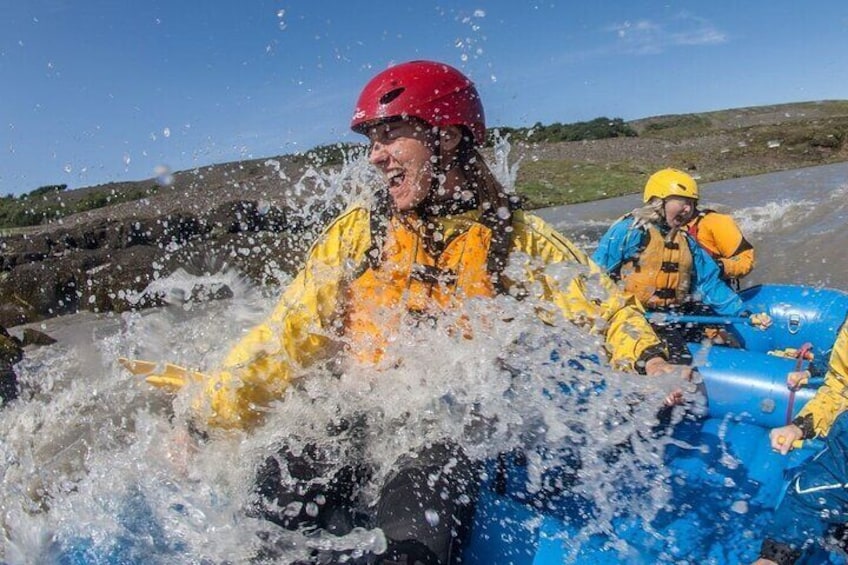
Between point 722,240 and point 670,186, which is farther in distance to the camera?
point 722,240

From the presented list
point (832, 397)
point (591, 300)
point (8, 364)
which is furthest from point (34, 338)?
point (832, 397)

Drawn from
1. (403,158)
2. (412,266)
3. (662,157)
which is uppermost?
(662,157)

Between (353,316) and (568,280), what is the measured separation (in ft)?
2.81

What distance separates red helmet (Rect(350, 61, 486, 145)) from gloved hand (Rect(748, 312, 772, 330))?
3.21m

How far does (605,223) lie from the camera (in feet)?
51.2

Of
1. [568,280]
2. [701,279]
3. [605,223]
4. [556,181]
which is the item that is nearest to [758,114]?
[556,181]

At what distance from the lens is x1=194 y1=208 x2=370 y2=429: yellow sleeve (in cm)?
274

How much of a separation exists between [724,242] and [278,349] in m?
4.32

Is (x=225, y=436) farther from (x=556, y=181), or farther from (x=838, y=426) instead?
(x=556, y=181)

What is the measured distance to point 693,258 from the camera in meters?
5.44

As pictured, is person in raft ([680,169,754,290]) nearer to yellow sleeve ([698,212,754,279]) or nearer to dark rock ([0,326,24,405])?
yellow sleeve ([698,212,754,279])

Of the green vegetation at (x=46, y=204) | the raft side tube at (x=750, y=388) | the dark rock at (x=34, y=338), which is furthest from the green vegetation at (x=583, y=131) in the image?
the raft side tube at (x=750, y=388)

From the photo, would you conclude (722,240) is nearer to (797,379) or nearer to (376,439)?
(797,379)

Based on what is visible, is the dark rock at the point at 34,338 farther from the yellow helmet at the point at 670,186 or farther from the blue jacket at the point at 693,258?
the yellow helmet at the point at 670,186
